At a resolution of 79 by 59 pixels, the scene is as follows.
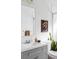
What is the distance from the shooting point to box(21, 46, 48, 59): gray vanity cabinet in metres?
2.14

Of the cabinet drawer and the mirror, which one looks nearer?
the cabinet drawer

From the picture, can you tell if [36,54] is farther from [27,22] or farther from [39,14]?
[39,14]

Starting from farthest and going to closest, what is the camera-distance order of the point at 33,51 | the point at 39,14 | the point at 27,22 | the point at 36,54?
the point at 39,14 < the point at 27,22 < the point at 36,54 < the point at 33,51

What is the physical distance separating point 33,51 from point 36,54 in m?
0.18

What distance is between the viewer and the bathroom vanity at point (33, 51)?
2.13 metres

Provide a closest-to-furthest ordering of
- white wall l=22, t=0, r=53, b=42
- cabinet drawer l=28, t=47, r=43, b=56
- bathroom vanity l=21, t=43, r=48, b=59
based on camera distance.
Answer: bathroom vanity l=21, t=43, r=48, b=59, cabinet drawer l=28, t=47, r=43, b=56, white wall l=22, t=0, r=53, b=42

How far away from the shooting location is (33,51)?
2352mm

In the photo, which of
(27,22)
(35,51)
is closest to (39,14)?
(27,22)

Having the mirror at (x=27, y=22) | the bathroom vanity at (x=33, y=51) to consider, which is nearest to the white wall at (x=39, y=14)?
the mirror at (x=27, y=22)

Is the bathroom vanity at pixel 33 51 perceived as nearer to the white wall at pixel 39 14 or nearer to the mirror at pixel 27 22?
the mirror at pixel 27 22

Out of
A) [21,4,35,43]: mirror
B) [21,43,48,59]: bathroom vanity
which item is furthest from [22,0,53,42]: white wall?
[21,43,48,59]: bathroom vanity

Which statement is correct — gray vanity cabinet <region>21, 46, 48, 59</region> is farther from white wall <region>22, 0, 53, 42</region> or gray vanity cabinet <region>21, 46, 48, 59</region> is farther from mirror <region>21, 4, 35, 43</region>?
white wall <region>22, 0, 53, 42</region>
